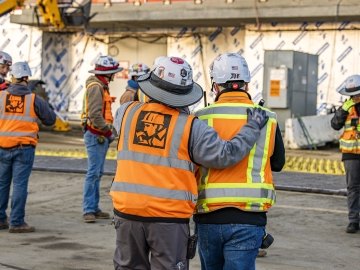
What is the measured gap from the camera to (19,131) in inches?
350

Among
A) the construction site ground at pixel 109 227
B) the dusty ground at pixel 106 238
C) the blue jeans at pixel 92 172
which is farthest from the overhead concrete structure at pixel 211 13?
the blue jeans at pixel 92 172

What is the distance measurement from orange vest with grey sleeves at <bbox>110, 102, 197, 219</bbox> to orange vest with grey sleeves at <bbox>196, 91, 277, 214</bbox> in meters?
0.11

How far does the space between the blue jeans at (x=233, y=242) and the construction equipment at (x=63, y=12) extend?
21386mm

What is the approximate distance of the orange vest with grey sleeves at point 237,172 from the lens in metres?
4.80

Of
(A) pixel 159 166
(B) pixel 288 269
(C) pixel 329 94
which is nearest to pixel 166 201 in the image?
(A) pixel 159 166

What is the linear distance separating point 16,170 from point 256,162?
467 cm

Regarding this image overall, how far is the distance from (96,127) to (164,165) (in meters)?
4.89

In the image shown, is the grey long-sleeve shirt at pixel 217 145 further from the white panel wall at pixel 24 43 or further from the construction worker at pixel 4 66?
the white panel wall at pixel 24 43

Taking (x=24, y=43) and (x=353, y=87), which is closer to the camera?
(x=353, y=87)

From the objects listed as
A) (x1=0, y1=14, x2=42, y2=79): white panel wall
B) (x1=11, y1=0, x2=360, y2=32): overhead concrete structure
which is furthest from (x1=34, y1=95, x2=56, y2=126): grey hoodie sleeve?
(x1=0, y1=14, x2=42, y2=79): white panel wall

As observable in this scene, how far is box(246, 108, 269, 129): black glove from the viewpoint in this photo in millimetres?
4852

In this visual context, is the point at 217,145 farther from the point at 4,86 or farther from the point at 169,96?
the point at 4,86

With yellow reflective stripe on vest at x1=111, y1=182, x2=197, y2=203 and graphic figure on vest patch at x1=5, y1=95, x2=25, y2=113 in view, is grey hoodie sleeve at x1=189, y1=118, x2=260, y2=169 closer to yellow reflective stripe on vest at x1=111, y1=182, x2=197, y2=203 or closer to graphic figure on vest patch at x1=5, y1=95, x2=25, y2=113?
yellow reflective stripe on vest at x1=111, y1=182, x2=197, y2=203

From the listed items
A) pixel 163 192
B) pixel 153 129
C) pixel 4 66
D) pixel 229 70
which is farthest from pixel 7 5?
pixel 163 192
